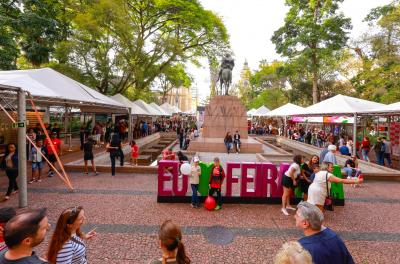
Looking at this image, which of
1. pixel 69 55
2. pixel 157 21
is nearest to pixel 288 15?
pixel 157 21

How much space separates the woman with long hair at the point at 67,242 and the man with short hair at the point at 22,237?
51 centimetres

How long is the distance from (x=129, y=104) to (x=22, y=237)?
19320mm

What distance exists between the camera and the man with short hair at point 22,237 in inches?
84.9

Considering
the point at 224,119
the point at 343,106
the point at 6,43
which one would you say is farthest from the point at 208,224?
the point at 6,43

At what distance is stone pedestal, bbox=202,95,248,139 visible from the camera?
21.5 m

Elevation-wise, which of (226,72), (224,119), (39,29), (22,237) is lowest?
(22,237)

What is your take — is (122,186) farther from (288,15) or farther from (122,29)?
(288,15)

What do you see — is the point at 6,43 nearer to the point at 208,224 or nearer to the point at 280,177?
the point at 208,224

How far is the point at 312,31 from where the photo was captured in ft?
104

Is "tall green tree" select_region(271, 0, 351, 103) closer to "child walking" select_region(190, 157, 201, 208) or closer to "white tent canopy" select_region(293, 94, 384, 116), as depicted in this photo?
"white tent canopy" select_region(293, 94, 384, 116)

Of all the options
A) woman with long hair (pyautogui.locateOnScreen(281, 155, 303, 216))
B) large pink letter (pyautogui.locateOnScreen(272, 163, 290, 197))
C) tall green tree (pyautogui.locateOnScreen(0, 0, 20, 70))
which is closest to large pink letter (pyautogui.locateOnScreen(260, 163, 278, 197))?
large pink letter (pyautogui.locateOnScreen(272, 163, 290, 197))

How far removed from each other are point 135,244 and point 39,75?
26.5ft

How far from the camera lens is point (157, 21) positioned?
2658cm

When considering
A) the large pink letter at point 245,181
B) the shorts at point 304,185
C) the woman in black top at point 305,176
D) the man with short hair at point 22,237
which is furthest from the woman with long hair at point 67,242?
the shorts at point 304,185
